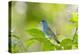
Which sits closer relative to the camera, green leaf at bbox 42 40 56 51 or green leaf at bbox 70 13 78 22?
green leaf at bbox 42 40 56 51

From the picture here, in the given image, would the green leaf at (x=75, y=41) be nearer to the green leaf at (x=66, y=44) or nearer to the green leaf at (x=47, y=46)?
the green leaf at (x=66, y=44)

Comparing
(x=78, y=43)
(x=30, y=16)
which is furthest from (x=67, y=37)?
(x=30, y=16)

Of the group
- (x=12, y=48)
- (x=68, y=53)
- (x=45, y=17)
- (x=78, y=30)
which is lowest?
(x=68, y=53)

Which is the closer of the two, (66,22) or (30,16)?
(30,16)

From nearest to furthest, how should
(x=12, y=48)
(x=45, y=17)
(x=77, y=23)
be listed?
(x=12, y=48) → (x=45, y=17) → (x=77, y=23)

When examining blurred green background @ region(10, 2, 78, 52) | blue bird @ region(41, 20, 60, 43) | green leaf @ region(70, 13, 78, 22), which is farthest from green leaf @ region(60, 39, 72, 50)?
green leaf @ region(70, 13, 78, 22)

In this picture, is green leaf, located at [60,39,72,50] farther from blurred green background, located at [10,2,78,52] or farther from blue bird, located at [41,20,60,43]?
blue bird, located at [41,20,60,43]

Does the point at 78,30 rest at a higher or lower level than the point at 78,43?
higher

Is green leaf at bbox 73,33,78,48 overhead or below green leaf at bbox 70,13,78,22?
below

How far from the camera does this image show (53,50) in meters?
1.88

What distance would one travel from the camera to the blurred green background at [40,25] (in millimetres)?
1750

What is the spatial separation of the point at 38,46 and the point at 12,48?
A: 28cm

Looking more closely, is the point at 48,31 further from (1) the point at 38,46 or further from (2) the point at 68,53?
(2) the point at 68,53

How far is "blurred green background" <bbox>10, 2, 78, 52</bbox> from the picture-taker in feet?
5.74
